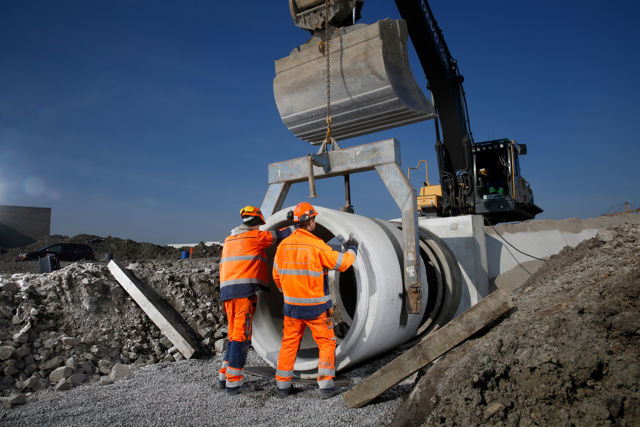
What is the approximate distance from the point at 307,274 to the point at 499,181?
7.73 metres

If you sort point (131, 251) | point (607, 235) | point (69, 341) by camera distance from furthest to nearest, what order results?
1. point (131, 251)
2. point (69, 341)
3. point (607, 235)

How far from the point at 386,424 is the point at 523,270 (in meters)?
4.60

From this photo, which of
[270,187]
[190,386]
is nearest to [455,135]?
[270,187]

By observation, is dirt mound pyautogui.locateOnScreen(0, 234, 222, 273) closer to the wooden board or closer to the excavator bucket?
the excavator bucket

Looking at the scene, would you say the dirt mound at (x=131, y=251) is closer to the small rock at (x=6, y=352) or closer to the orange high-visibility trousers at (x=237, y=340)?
the small rock at (x=6, y=352)

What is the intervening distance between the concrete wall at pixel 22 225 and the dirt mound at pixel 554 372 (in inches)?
1174

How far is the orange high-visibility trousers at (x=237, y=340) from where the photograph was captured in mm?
3680

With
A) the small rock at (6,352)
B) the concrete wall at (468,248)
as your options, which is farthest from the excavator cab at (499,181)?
the small rock at (6,352)

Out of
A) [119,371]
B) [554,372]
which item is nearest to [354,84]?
[554,372]

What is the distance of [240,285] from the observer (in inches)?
155

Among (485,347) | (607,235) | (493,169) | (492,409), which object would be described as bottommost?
(492,409)

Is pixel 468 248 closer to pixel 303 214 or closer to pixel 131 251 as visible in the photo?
pixel 303 214

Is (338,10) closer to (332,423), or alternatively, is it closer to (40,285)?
(332,423)

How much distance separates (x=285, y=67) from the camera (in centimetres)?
533
